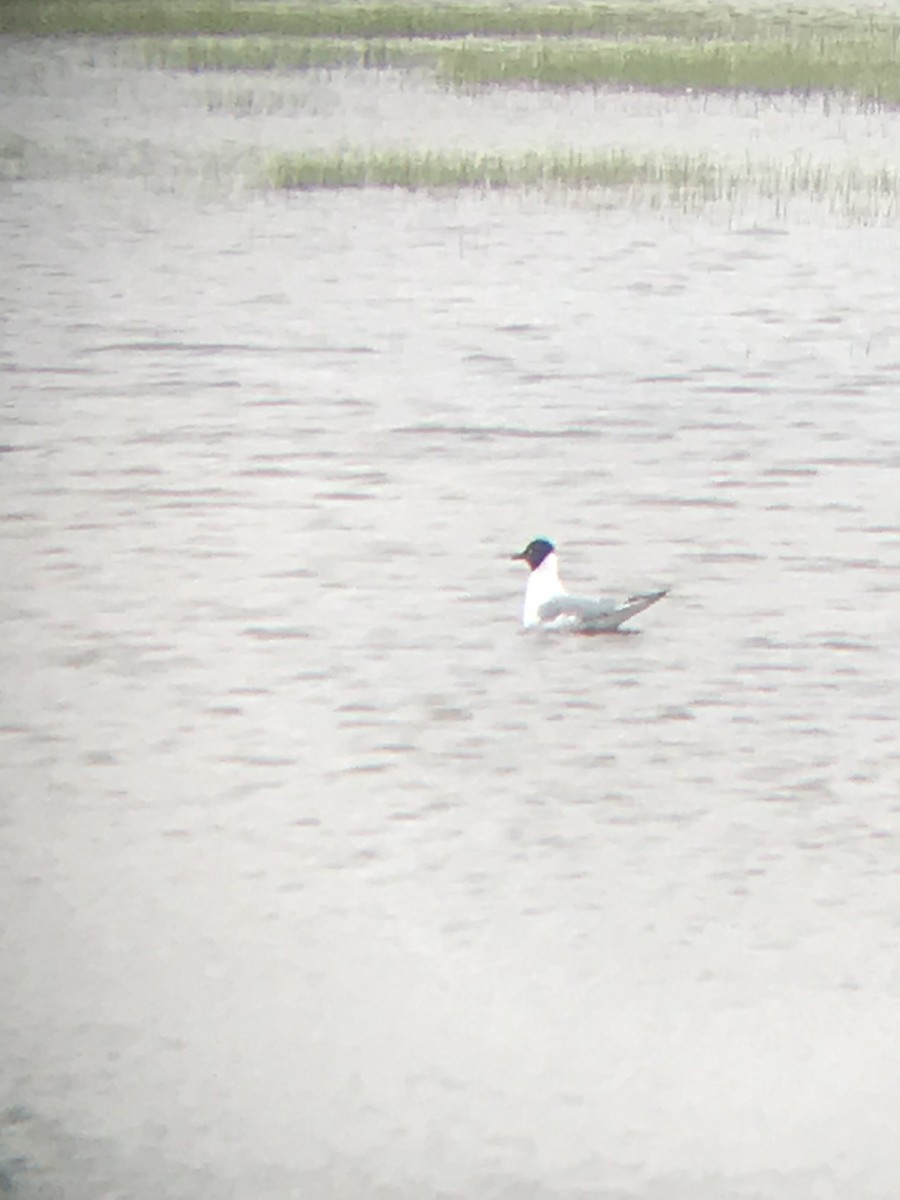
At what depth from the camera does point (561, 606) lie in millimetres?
6684

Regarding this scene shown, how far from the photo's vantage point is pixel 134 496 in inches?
322

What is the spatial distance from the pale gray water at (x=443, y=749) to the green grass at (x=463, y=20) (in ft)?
29.0

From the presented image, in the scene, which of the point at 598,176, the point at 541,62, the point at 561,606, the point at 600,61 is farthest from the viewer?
the point at 541,62

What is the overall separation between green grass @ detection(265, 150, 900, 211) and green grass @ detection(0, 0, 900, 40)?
16.6 feet

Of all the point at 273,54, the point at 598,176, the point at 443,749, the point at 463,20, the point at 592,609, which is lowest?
the point at 443,749

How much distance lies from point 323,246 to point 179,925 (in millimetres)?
8091

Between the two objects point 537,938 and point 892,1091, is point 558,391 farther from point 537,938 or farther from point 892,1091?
point 892,1091

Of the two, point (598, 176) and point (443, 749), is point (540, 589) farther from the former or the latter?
point (598, 176)

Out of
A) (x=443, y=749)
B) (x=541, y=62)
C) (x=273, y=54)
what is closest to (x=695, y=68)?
(x=541, y=62)

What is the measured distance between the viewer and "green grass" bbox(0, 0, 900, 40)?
19984 millimetres

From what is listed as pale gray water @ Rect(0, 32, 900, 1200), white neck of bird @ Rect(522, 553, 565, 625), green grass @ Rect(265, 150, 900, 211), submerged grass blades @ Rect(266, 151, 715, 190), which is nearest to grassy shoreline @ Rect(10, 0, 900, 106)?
green grass @ Rect(265, 150, 900, 211)

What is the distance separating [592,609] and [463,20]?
15353mm

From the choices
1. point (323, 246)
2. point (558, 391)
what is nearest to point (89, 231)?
point (323, 246)

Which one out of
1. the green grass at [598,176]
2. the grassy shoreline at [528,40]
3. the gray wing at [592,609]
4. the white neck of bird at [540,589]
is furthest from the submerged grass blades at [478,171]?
the gray wing at [592,609]
